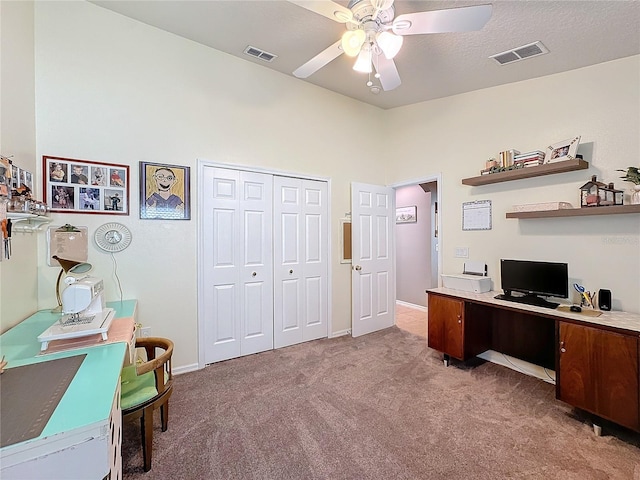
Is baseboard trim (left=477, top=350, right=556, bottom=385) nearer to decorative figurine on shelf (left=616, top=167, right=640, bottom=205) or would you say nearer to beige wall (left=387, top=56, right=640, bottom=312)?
beige wall (left=387, top=56, right=640, bottom=312)

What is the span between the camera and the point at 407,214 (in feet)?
17.9

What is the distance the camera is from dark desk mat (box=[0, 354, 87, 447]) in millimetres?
833

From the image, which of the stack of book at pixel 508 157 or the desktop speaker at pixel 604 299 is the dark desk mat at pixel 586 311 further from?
the stack of book at pixel 508 157

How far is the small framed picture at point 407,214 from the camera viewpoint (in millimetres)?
5312

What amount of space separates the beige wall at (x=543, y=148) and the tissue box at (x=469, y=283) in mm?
202

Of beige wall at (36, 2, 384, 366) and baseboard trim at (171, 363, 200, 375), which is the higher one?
beige wall at (36, 2, 384, 366)

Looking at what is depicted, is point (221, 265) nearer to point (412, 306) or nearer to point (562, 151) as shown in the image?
point (562, 151)

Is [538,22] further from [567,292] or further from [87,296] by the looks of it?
[87,296]

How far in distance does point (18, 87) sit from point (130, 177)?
85cm

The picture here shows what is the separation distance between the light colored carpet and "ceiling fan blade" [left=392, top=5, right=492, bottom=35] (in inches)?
102

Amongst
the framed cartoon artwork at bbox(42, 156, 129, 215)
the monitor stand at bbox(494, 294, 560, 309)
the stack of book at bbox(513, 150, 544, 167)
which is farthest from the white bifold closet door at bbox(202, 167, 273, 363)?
the stack of book at bbox(513, 150, 544, 167)

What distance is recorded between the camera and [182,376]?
A: 2693mm

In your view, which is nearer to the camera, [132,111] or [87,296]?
[87,296]

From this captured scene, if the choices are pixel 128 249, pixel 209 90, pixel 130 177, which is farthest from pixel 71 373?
pixel 209 90
